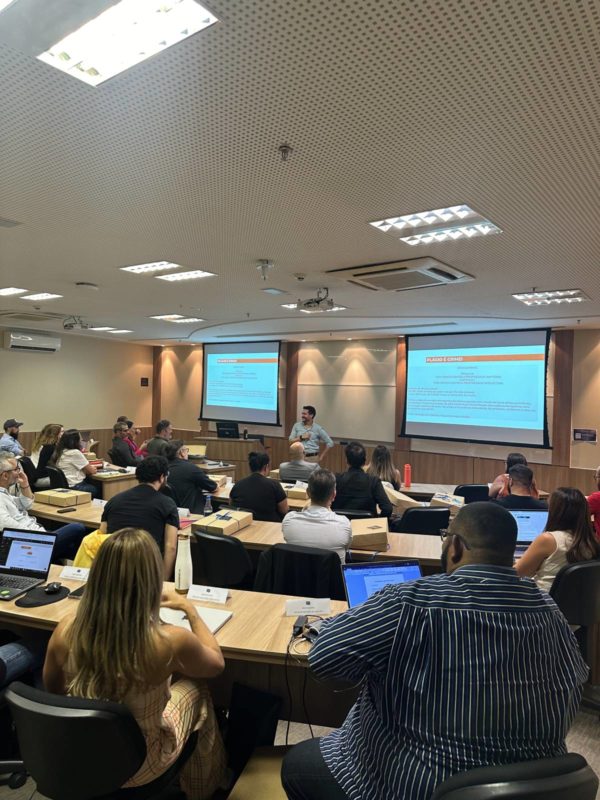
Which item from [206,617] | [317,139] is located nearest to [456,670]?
[206,617]

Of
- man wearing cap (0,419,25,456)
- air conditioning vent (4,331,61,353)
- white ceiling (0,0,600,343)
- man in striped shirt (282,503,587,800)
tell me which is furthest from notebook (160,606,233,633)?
air conditioning vent (4,331,61,353)

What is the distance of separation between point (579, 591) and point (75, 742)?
251 cm

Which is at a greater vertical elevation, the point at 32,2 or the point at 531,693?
the point at 32,2

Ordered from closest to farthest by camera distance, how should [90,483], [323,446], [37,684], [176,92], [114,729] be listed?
[114,729]
[176,92]
[37,684]
[90,483]
[323,446]

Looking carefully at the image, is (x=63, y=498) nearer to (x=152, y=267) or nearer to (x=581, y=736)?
(x=152, y=267)

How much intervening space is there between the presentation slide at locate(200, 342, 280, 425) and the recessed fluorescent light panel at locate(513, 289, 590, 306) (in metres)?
5.72

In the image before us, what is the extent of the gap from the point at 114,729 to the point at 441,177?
261 cm

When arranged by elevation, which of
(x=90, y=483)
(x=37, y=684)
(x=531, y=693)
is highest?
(x=531, y=693)

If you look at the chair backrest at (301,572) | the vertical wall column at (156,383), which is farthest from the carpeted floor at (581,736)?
the vertical wall column at (156,383)

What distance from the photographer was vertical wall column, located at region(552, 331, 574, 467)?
7289 millimetres

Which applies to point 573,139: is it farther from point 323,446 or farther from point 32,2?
point 323,446

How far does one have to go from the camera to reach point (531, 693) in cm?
115

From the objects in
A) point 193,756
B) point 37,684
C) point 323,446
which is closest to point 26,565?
point 37,684

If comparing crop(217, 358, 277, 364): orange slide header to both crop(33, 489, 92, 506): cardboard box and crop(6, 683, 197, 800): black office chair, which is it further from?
crop(6, 683, 197, 800): black office chair
